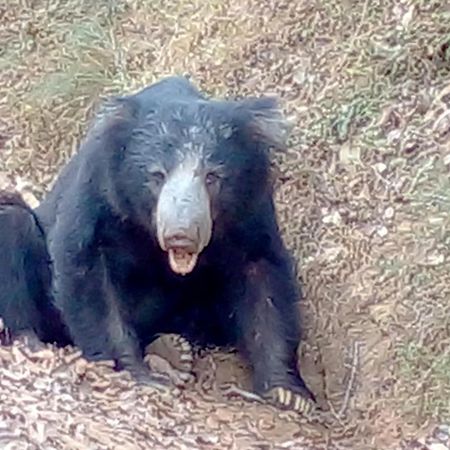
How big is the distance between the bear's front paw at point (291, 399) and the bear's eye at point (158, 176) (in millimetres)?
1069

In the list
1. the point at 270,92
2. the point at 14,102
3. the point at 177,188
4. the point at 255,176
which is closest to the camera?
the point at 177,188

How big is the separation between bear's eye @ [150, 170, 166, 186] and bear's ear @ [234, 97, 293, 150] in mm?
422

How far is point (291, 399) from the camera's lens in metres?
6.77

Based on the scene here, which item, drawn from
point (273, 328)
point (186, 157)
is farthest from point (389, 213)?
point (186, 157)

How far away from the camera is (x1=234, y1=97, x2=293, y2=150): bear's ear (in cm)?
662

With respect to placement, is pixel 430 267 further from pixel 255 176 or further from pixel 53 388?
pixel 53 388

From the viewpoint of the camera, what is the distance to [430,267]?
22.6 feet

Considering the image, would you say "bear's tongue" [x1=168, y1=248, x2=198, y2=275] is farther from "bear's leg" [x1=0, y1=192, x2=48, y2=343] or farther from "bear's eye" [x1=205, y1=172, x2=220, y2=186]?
"bear's leg" [x1=0, y1=192, x2=48, y2=343]

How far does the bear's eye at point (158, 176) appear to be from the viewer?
6383 millimetres

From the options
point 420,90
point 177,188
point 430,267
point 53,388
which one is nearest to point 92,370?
point 53,388

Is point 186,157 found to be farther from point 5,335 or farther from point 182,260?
point 5,335

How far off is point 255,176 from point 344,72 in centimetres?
203

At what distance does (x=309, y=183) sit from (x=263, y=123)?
1.34 m

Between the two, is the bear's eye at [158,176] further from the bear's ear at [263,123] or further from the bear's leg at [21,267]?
the bear's leg at [21,267]
